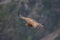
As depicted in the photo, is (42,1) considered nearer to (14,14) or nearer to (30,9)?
(30,9)

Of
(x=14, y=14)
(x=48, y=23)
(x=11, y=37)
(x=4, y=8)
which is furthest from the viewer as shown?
(x=48, y=23)

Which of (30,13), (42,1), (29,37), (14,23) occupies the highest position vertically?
(42,1)

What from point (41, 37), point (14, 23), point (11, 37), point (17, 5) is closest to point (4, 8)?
point (17, 5)

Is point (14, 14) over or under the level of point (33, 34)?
over

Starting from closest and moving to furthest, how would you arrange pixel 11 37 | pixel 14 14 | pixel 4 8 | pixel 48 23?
pixel 4 8, pixel 14 14, pixel 11 37, pixel 48 23

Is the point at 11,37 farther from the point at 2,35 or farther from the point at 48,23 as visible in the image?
the point at 48,23

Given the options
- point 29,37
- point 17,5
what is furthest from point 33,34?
point 17,5

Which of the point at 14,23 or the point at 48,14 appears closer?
the point at 14,23
